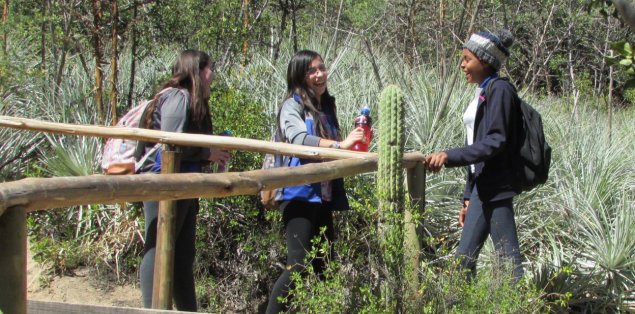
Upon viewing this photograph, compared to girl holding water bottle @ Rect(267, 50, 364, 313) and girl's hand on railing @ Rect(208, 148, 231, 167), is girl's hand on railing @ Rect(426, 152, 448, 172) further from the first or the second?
girl's hand on railing @ Rect(208, 148, 231, 167)

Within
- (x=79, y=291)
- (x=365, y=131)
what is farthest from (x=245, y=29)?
(x=365, y=131)

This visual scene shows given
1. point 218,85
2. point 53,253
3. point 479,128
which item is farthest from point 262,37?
point 479,128

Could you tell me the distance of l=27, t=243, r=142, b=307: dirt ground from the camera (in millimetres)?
6285

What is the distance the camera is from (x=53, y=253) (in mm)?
6602

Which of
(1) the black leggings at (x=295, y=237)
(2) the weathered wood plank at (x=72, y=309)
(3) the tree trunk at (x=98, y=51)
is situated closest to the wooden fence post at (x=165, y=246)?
(1) the black leggings at (x=295, y=237)

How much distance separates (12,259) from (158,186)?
2.26 ft

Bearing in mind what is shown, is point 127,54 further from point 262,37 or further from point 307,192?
point 307,192

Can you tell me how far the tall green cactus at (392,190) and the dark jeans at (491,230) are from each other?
786 mm

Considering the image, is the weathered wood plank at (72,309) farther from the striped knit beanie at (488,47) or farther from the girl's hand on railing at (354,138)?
the striped knit beanie at (488,47)

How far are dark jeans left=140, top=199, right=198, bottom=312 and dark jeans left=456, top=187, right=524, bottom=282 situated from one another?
1423mm

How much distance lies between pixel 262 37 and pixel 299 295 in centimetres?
558

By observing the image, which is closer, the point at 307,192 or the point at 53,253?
the point at 307,192

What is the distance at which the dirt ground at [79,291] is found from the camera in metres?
6.29

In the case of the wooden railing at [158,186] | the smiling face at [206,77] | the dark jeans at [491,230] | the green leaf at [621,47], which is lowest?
the dark jeans at [491,230]
